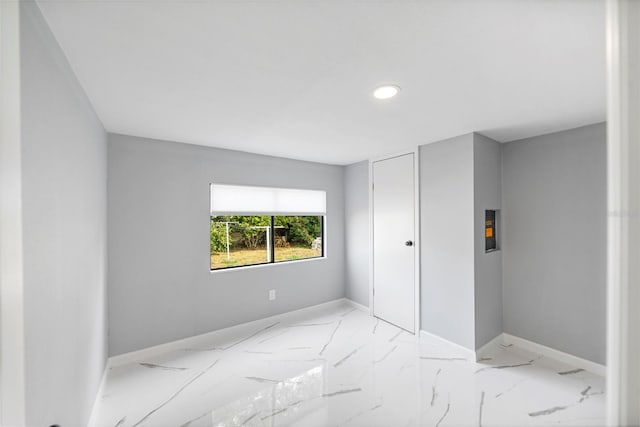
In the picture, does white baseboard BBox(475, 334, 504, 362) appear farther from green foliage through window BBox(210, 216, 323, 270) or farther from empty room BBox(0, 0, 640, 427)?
green foliage through window BBox(210, 216, 323, 270)

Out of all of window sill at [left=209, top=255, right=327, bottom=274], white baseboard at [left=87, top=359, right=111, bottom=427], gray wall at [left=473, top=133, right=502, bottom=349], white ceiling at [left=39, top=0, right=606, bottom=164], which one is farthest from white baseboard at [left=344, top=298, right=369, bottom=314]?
white baseboard at [left=87, top=359, right=111, bottom=427]

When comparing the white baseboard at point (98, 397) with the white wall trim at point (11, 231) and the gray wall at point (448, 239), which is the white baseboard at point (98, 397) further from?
the gray wall at point (448, 239)

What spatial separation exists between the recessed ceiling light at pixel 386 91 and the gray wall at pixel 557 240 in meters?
2.01

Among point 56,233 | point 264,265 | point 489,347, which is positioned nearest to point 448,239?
point 489,347

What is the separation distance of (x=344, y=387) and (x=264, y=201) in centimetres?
225

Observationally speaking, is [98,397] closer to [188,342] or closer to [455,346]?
[188,342]

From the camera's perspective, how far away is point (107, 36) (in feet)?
3.96

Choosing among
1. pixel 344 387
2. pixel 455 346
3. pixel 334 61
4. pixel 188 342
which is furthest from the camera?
pixel 188 342

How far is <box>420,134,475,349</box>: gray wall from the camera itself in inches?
106

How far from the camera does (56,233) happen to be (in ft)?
4.06

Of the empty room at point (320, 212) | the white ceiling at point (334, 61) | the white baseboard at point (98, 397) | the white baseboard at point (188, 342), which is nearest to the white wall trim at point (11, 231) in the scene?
the empty room at point (320, 212)

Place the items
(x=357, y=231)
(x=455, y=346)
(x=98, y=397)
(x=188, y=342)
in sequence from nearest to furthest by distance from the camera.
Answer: (x=98, y=397) < (x=455, y=346) < (x=188, y=342) < (x=357, y=231)

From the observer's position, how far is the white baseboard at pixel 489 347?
2.69 metres

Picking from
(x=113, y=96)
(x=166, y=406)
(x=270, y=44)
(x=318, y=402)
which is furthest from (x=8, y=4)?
(x=318, y=402)
